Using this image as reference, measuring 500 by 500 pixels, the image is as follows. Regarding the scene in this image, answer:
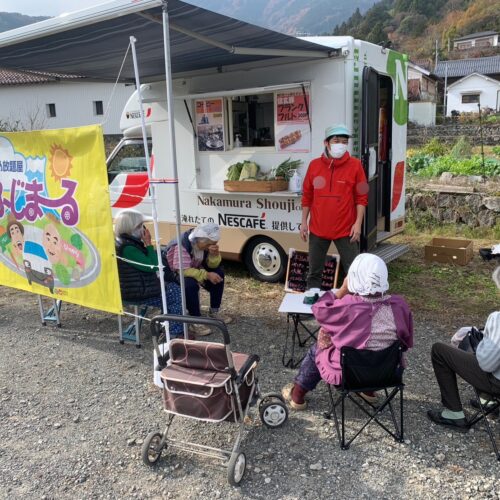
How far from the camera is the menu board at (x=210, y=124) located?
554cm

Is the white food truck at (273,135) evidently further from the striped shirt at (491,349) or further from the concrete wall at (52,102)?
the concrete wall at (52,102)

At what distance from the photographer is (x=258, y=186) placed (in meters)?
5.19

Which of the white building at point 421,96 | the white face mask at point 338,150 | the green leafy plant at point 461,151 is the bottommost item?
the green leafy plant at point 461,151

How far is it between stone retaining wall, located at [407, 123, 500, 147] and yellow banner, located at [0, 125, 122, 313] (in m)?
21.0

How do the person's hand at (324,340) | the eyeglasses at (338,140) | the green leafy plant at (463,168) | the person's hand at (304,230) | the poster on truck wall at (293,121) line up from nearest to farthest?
1. the person's hand at (324,340)
2. the eyeglasses at (338,140)
3. the person's hand at (304,230)
4. the poster on truck wall at (293,121)
5. the green leafy plant at (463,168)

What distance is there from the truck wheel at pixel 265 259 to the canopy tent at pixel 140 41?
1.97m

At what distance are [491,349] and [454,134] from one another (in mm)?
24243

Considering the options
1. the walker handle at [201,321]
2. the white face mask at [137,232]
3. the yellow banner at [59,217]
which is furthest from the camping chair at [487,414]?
the white face mask at [137,232]

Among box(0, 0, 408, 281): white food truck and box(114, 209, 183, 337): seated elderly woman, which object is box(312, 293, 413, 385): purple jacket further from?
box(0, 0, 408, 281): white food truck

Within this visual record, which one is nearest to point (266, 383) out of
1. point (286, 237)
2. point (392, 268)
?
point (286, 237)

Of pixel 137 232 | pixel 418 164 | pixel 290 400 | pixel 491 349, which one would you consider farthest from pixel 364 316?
pixel 418 164

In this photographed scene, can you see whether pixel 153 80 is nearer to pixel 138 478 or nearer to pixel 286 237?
pixel 286 237

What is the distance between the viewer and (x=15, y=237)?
4551 mm

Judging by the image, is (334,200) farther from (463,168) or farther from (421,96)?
(421,96)
